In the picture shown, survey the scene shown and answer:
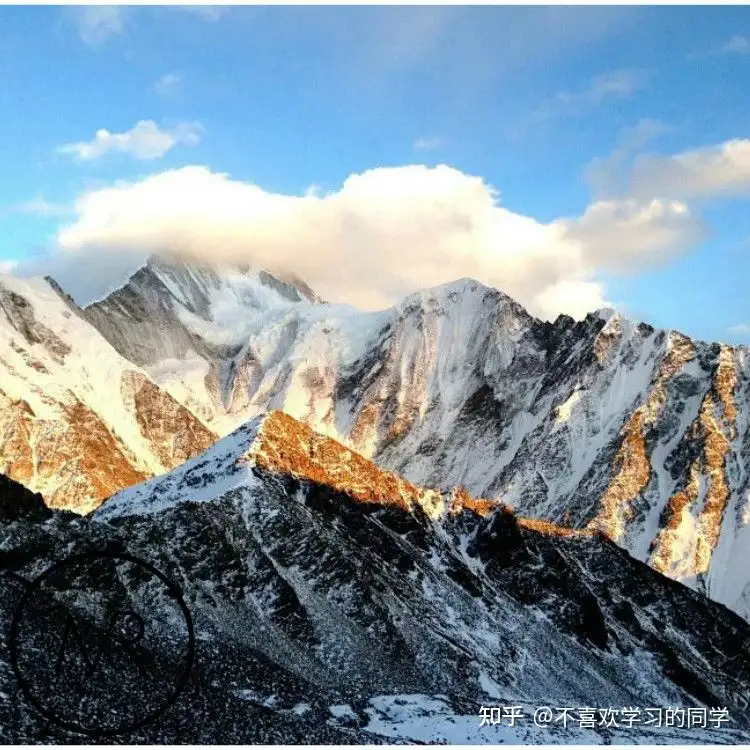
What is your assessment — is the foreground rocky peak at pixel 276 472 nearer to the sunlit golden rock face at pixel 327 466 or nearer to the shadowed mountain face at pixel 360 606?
the sunlit golden rock face at pixel 327 466

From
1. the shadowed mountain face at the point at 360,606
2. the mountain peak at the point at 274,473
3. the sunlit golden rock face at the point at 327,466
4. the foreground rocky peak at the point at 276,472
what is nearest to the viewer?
the shadowed mountain face at the point at 360,606

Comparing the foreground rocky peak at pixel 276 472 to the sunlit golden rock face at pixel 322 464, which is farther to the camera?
the sunlit golden rock face at pixel 322 464

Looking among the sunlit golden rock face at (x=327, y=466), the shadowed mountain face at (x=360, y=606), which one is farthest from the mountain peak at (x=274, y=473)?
the shadowed mountain face at (x=360, y=606)

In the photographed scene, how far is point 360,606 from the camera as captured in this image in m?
81.1

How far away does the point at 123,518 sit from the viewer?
3255 inches

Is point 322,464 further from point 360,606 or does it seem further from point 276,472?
point 360,606

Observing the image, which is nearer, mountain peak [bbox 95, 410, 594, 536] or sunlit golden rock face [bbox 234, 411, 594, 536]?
mountain peak [bbox 95, 410, 594, 536]

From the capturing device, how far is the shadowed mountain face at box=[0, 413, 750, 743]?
5159 cm

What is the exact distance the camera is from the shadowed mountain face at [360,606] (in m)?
51.6

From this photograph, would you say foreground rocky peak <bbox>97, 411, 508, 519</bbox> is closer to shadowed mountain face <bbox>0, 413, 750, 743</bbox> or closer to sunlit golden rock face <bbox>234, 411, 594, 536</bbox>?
sunlit golden rock face <bbox>234, 411, 594, 536</bbox>

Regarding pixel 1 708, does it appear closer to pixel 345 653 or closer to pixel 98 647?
pixel 98 647

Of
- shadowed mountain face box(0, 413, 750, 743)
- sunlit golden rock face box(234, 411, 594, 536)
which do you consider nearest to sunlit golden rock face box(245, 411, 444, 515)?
sunlit golden rock face box(234, 411, 594, 536)

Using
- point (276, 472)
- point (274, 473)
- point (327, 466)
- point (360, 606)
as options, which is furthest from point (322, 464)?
point (360, 606)

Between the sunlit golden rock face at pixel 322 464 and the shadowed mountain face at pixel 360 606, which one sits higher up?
the sunlit golden rock face at pixel 322 464
